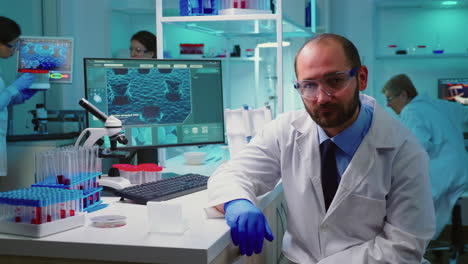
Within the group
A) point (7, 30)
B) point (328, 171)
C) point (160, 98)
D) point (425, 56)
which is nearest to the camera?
point (328, 171)

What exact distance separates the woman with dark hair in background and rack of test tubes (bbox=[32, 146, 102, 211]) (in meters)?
2.10

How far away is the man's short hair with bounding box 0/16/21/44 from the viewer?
11.9 feet

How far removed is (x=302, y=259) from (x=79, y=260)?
2.22 feet

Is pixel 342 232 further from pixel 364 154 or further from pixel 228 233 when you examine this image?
pixel 228 233

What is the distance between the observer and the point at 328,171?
155cm

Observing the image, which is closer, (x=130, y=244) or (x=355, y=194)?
(x=130, y=244)

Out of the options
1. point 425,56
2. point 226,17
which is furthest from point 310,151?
point 425,56

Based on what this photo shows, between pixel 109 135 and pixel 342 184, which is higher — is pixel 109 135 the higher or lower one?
the higher one

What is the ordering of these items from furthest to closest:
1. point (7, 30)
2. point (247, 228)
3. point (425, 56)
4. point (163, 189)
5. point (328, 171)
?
point (425, 56), point (7, 30), point (163, 189), point (328, 171), point (247, 228)

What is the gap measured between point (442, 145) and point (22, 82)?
3.00m

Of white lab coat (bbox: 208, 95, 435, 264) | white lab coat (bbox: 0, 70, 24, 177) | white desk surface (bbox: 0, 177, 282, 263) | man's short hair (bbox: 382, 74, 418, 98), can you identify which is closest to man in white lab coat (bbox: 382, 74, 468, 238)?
man's short hair (bbox: 382, 74, 418, 98)

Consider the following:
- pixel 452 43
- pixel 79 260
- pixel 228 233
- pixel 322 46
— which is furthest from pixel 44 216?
pixel 452 43

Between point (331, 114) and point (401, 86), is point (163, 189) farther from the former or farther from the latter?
point (401, 86)

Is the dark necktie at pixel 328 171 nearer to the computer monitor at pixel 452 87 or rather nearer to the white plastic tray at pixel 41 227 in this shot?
the white plastic tray at pixel 41 227
